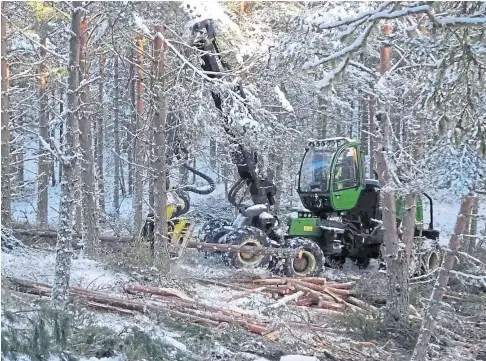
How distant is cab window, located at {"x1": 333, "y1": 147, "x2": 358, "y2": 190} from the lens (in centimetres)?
1198

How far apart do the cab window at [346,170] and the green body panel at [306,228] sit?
85 cm

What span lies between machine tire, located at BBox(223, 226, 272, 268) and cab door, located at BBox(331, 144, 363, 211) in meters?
1.94

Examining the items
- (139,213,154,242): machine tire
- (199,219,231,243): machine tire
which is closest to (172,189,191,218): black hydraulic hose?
(139,213,154,242): machine tire

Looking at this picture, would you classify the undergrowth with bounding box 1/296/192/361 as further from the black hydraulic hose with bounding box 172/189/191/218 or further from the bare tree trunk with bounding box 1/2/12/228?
the bare tree trunk with bounding box 1/2/12/228

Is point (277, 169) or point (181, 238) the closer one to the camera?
point (181, 238)

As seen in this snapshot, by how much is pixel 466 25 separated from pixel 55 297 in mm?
4585

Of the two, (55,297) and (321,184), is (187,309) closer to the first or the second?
(55,297)

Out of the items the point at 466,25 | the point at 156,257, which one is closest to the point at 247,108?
the point at 156,257

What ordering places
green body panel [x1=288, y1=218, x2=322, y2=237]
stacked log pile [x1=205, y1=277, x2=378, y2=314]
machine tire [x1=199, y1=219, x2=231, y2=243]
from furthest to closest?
green body panel [x1=288, y1=218, x2=322, y2=237] → machine tire [x1=199, y1=219, x2=231, y2=243] → stacked log pile [x1=205, y1=277, x2=378, y2=314]

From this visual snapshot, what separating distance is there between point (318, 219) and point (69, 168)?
703 centimetres

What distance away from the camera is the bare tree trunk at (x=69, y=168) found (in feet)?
19.7

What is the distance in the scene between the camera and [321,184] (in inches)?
482

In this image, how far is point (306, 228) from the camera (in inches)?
476

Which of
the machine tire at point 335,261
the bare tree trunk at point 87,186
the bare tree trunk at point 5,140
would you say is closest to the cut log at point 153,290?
the bare tree trunk at point 87,186
